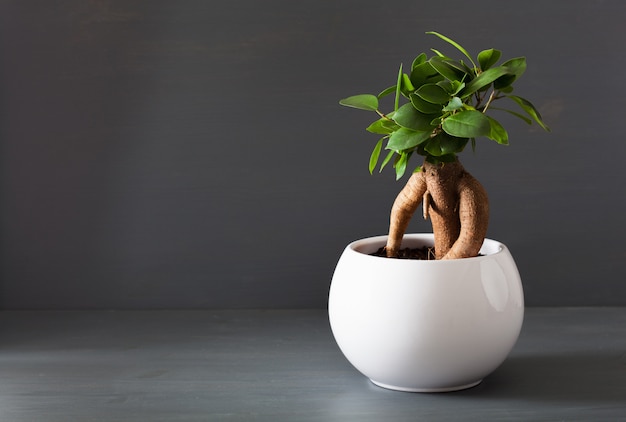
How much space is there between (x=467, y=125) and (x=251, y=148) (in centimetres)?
57

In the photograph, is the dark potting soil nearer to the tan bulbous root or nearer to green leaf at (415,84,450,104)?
the tan bulbous root

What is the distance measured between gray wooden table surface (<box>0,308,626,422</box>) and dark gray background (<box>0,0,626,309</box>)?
0.08 m

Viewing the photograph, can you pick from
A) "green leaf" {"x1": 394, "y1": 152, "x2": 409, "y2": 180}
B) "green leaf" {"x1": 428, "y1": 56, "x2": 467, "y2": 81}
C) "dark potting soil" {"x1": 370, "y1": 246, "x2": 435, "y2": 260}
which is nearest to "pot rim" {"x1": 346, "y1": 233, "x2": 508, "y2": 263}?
"dark potting soil" {"x1": 370, "y1": 246, "x2": 435, "y2": 260}

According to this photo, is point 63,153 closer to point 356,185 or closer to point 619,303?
point 356,185

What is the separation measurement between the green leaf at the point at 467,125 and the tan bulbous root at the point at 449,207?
0.10 metres

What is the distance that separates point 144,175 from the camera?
Answer: 1417mm

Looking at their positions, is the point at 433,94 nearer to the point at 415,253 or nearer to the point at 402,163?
the point at 402,163

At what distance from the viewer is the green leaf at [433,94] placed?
0.94m

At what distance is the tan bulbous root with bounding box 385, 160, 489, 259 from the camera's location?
3.31ft

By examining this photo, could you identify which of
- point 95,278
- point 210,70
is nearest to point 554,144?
point 210,70

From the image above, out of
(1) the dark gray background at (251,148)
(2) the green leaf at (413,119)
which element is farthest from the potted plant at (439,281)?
(1) the dark gray background at (251,148)

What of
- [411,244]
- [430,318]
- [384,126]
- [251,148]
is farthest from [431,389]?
[251,148]

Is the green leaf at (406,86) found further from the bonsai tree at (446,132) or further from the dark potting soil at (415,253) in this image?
the dark potting soil at (415,253)

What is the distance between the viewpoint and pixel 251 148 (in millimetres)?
1414
